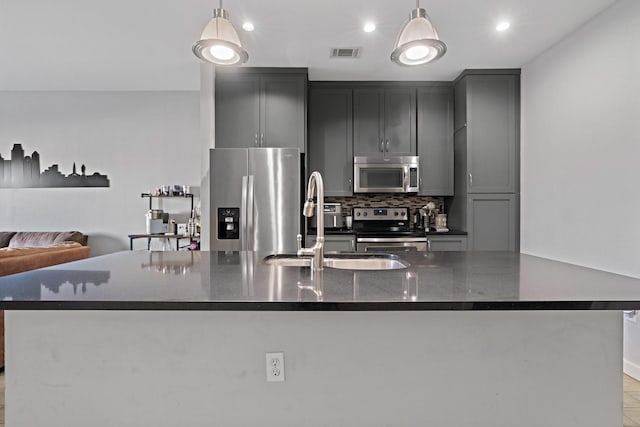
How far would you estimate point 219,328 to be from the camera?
116 cm

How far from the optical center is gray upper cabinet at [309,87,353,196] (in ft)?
13.0

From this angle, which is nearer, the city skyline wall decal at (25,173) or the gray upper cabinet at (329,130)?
the gray upper cabinet at (329,130)

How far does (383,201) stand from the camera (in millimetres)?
4223

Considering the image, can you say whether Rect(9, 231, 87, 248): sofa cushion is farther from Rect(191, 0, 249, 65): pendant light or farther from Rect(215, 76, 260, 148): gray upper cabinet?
Rect(191, 0, 249, 65): pendant light

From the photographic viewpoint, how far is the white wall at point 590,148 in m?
2.43

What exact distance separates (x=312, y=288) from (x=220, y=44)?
1200 mm

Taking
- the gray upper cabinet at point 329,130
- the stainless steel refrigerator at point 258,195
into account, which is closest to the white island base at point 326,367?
the stainless steel refrigerator at point 258,195

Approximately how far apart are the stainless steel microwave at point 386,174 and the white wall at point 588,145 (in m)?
1.10

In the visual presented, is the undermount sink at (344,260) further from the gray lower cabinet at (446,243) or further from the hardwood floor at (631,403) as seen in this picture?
the gray lower cabinet at (446,243)

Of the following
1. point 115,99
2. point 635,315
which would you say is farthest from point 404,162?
point 115,99

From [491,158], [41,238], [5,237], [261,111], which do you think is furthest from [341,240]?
[5,237]

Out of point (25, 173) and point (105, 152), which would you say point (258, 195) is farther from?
point (25, 173)

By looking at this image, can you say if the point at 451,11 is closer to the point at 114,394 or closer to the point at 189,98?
the point at 114,394

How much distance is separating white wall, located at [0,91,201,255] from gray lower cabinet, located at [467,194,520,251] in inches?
132
